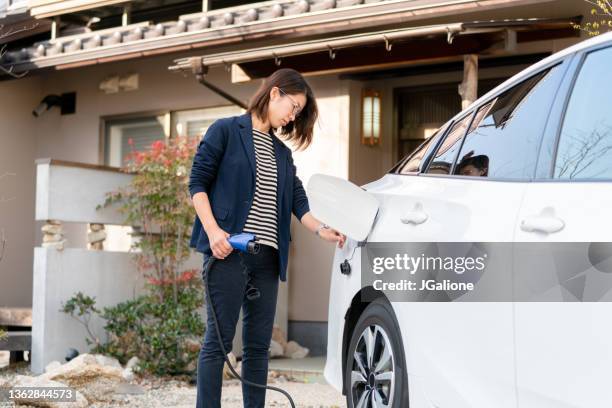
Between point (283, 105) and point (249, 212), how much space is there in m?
0.52

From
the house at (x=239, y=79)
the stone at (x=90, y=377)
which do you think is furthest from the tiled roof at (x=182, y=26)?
the stone at (x=90, y=377)

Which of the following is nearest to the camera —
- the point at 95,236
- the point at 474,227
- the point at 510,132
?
the point at 474,227

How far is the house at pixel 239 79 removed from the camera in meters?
8.31

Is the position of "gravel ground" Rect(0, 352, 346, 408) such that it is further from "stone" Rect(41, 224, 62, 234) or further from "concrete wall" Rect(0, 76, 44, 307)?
"concrete wall" Rect(0, 76, 44, 307)

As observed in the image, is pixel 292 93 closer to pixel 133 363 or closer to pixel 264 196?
pixel 264 196

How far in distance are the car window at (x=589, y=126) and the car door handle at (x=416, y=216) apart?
76 centimetres

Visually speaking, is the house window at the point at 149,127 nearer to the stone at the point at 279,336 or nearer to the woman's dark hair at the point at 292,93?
the stone at the point at 279,336

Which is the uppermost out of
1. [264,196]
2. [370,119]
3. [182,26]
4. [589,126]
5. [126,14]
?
[126,14]

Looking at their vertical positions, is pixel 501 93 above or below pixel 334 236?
above

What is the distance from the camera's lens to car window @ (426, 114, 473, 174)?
158 inches


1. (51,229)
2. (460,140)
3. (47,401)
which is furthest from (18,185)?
(460,140)

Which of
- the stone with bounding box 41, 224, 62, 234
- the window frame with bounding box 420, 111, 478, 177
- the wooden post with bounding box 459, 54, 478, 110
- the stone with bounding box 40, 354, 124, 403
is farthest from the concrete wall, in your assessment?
the window frame with bounding box 420, 111, 478, 177

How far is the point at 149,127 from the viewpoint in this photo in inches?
453

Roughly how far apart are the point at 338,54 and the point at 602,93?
6022 mm
